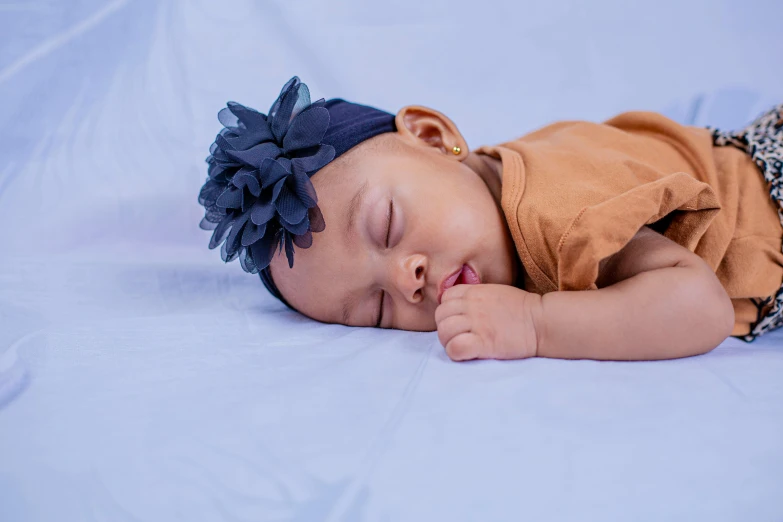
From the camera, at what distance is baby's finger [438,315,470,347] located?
111 cm

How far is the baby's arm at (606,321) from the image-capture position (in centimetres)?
109

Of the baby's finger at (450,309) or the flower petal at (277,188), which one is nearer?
the baby's finger at (450,309)

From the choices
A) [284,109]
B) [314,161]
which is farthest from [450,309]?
[284,109]

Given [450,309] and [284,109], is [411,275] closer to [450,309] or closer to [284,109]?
[450,309]

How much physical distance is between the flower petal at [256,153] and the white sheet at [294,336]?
0.35 m

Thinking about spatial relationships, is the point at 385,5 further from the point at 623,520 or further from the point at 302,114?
the point at 623,520

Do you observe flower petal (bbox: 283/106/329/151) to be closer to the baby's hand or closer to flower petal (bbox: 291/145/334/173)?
flower petal (bbox: 291/145/334/173)

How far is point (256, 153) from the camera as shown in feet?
4.18

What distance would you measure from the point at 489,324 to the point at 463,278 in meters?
0.23

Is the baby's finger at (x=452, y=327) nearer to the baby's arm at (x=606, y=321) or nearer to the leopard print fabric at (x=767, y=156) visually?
the baby's arm at (x=606, y=321)

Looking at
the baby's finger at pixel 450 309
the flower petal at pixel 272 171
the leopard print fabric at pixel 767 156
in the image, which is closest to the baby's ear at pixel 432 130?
the flower petal at pixel 272 171

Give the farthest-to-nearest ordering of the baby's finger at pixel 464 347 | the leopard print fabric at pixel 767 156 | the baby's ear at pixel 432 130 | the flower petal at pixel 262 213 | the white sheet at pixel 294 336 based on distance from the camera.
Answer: the baby's ear at pixel 432 130
the leopard print fabric at pixel 767 156
the flower petal at pixel 262 213
the baby's finger at pixel 464 347
the white sheet at pixel 294 336

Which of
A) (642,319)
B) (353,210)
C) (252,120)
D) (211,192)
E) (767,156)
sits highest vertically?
(252,120)

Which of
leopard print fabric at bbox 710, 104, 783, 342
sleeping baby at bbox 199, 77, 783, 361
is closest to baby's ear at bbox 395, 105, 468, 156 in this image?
sleeping baby at bbox 199, 77, 783, 361
